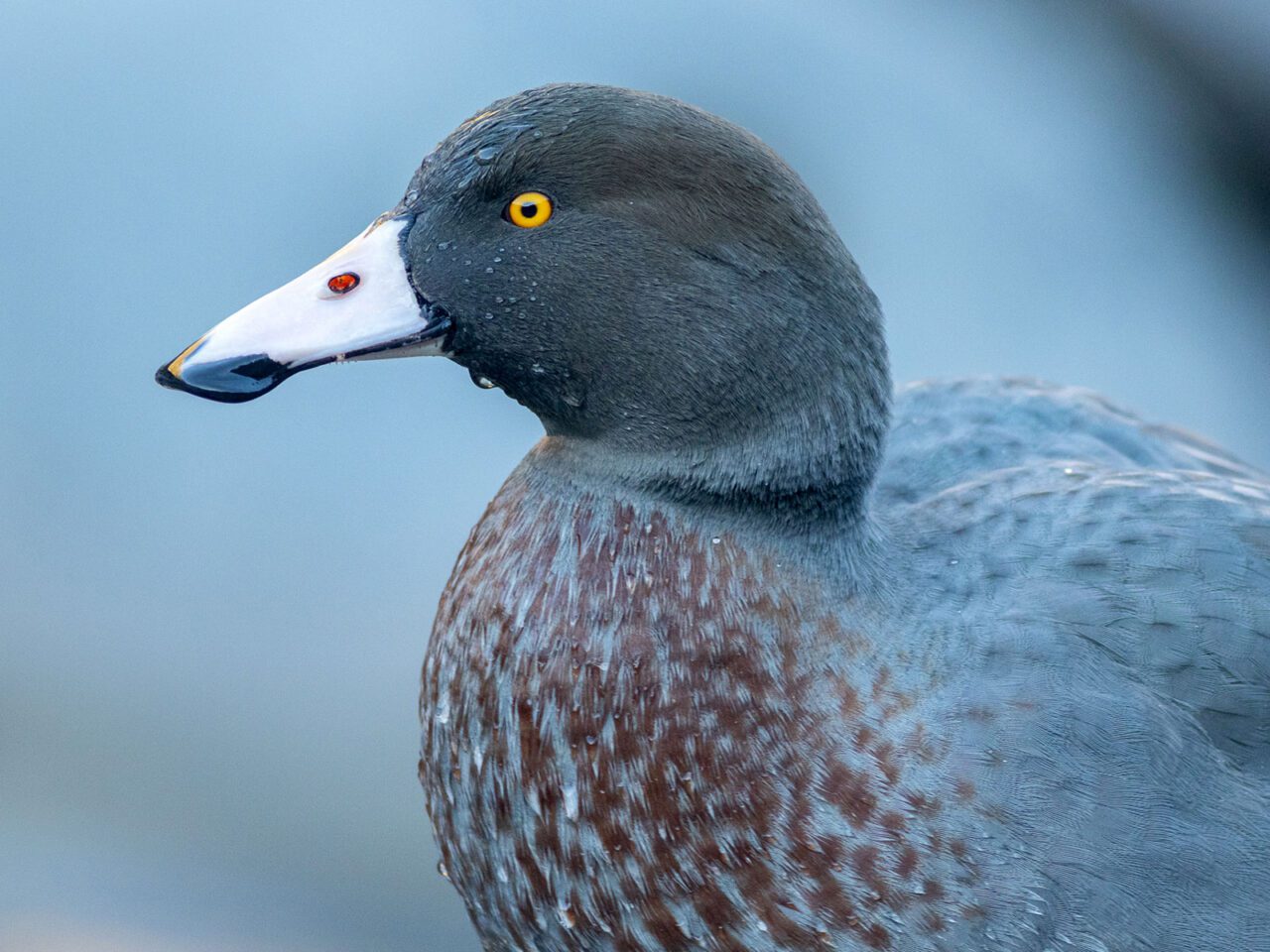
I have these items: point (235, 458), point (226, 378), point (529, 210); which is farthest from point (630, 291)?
point (235, 458)

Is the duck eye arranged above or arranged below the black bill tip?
above

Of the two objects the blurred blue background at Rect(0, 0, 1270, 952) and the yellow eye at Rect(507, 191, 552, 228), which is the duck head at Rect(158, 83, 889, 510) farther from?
the blurred blue background at Rect(0, 0, 1270, 952)

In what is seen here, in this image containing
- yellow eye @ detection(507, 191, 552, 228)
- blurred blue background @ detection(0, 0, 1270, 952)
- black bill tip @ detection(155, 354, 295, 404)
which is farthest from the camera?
blurred blue background @ detection(0, 0, 1270, 952)

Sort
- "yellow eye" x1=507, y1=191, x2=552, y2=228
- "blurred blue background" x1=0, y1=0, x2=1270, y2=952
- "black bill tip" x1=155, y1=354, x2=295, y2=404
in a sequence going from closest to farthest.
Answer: "black bill tip" x1=155, y1=354, x2=295, y2=404 → "yellow eye" x1=507, y1=191, x2=552, y2=228 → "blurred blue background" x1=0, y1=0, x2=1270, y2=952

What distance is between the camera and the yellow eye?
1822 mm

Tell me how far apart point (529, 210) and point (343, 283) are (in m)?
0.23

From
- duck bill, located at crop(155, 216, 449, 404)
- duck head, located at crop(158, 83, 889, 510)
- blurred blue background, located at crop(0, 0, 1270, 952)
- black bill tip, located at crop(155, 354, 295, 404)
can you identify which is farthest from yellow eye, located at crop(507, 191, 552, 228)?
blurred blue background, located at crop(0, 0, 1270, 952)

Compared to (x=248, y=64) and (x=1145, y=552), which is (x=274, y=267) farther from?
(x=1145, y=552)

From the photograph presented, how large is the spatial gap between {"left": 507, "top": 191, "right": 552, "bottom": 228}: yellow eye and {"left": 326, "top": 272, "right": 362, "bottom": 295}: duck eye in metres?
0.19

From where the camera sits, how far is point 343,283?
71.5 inches

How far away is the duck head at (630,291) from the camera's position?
1776 mm

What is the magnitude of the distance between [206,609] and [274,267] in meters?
0.73

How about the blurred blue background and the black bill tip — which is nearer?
Result: the black bill tip

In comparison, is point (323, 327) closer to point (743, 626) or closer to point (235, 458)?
point (743, 626)
